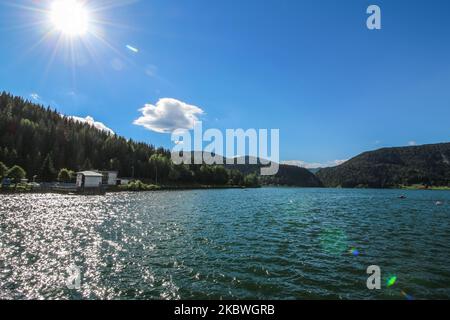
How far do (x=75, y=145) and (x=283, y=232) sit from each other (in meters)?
193

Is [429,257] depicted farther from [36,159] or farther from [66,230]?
[36,159]

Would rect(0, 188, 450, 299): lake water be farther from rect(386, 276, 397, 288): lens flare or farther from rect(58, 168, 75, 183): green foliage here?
rect(58, 168, 75, 183): green foliage

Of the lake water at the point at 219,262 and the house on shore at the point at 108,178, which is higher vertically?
the house on shore at the point at 108,178

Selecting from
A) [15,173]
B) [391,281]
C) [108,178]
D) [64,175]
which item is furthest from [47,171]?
[391,281]

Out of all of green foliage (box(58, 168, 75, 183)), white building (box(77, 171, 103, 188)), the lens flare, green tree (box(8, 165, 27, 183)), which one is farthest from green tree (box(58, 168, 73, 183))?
the lens flare

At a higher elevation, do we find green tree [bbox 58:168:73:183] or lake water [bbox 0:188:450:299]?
green tree [bbox 58:168:73:183]

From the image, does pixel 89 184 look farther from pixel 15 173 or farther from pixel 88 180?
pixel 15 173

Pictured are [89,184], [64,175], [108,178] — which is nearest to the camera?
[89,184]

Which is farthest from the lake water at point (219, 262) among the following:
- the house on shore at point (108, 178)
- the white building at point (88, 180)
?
the house on shore at point (108, 178)

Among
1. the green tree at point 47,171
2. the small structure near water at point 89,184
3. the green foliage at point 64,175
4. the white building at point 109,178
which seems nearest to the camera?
the small structure near water at point 89,184

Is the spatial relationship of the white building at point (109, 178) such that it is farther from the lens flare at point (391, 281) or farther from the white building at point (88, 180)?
the lens flare at point (391, 281)

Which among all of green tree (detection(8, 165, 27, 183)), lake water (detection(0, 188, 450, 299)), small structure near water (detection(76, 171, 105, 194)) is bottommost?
lake water (detection(0, 188, 450, 299))

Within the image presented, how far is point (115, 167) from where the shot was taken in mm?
197250
